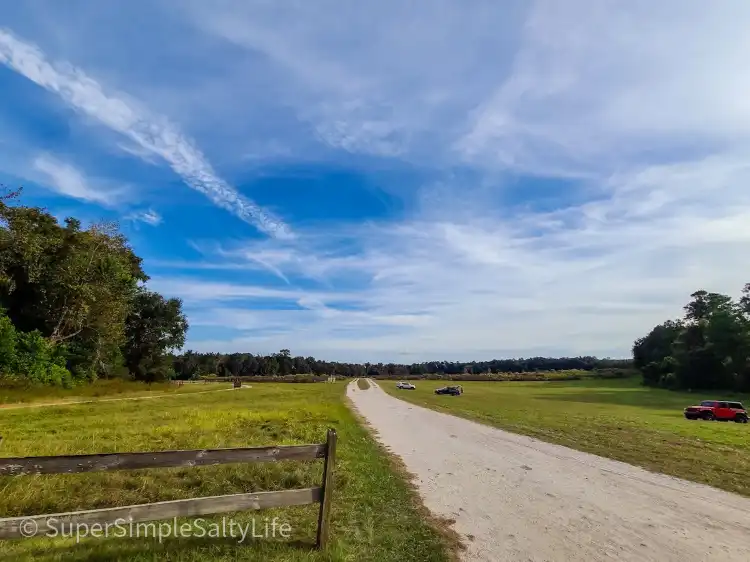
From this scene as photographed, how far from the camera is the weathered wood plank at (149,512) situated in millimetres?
5051

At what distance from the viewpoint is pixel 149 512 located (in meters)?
5.55

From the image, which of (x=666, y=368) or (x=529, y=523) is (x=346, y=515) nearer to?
(x=529, y=523)

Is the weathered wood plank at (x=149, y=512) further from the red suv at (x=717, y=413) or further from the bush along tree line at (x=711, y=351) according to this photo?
the bush along tree line at (x=711, y=351)

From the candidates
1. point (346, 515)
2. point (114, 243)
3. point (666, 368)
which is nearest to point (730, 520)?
point (346, 515)

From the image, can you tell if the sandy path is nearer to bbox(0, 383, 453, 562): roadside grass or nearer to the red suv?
bbox(0, 383, 453, 562): roadside grass

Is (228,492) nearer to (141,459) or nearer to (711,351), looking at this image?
(141,459)

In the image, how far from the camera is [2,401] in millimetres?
30188

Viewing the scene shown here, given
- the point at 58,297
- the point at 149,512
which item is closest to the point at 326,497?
the point at 149,512

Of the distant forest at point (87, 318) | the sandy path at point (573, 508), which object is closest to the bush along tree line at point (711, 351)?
the distant forest at point (87, 318)

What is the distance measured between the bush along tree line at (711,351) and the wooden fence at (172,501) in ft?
262

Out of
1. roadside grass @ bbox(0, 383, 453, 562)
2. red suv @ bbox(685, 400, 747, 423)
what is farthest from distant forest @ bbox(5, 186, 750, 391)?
red suv @ bbox(685, 400, 747, 423)

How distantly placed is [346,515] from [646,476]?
24.9ft

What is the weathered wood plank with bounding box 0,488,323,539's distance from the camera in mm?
5051

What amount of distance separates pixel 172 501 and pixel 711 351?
89816mm
